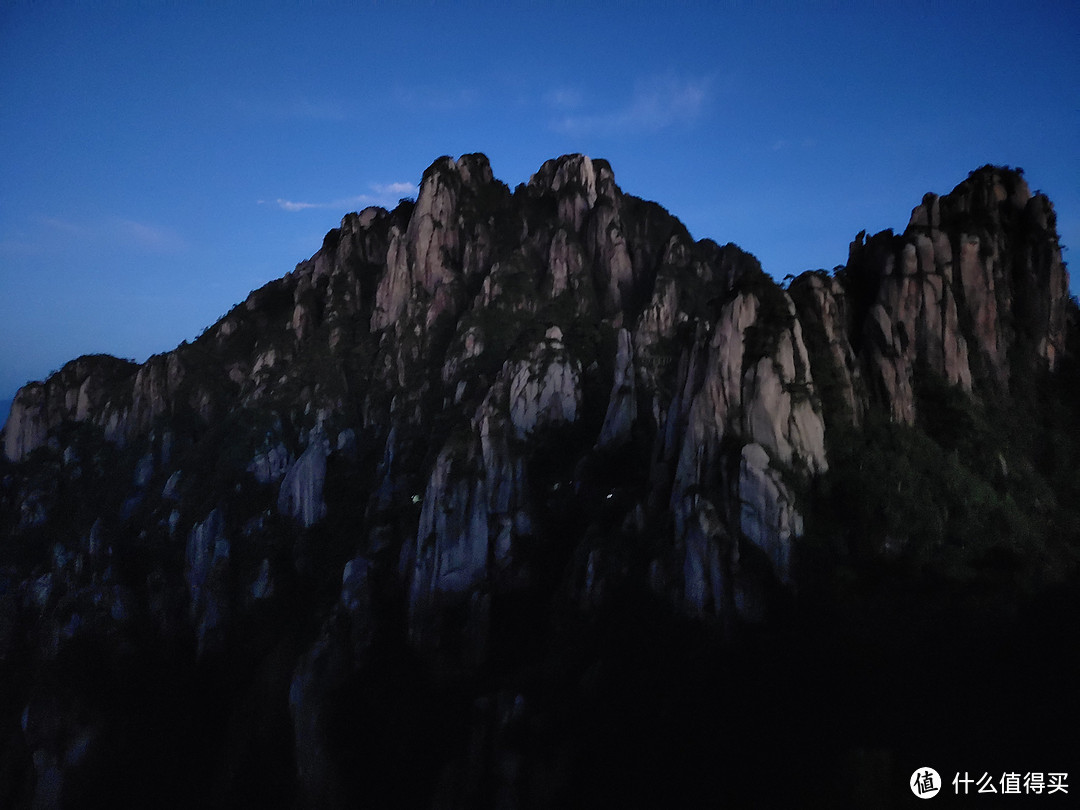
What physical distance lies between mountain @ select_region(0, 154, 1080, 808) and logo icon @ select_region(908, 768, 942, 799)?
0.48 metres

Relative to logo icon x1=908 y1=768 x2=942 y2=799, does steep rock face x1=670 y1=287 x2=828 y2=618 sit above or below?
above

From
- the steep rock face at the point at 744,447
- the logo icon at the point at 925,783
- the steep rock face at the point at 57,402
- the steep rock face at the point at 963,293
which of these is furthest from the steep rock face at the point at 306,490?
the logo icon at the point at 925,783

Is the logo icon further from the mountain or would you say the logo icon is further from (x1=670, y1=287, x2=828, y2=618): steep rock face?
(x1=670, y1=287, x2=828, y2=618): steep rock face

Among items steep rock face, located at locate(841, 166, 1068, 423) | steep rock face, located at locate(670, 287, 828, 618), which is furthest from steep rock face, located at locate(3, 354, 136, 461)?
steep rock face, located at locate(841, 166, 1068, 423)

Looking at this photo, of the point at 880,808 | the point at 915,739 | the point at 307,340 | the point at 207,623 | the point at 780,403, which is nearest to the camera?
the point at 880,808

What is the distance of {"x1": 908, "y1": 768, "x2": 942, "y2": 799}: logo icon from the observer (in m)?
22.5

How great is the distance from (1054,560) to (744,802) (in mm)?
19866

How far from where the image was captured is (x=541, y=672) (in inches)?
1491

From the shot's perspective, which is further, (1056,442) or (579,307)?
(579,307)

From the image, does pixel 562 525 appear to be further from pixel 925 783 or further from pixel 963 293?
pixel 963 293

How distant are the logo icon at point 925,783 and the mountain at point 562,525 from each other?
19.0 inches

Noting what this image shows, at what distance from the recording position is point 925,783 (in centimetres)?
2267

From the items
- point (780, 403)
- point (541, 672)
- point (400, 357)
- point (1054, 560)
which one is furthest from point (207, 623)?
point (1054, 560)

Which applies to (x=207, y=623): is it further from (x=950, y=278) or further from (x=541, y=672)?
(x=950, y=278)
